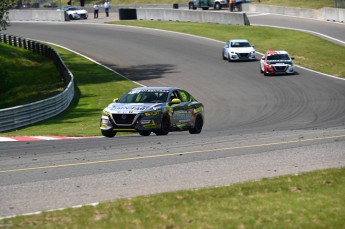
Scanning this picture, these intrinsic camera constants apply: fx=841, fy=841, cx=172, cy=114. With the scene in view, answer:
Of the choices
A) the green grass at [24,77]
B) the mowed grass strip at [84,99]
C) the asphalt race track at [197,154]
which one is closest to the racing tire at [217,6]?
the mowed grass strip at [84,99]

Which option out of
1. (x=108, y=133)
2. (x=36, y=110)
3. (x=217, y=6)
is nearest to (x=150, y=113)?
(x=108, y=133)

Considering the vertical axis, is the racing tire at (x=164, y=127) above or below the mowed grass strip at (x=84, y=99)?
above

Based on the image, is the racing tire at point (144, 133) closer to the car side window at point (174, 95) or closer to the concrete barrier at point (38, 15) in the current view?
the car side window at point (174, 95)

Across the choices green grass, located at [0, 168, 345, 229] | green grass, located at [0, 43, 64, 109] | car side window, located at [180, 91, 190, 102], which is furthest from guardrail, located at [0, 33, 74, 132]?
green grass, located at [0, 168, 345, 229]

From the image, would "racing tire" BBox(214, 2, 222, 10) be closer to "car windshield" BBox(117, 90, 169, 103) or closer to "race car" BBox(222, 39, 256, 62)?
"race car" BBox(222, 39, 256, 62)

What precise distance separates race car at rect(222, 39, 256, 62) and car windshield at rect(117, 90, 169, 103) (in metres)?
29.7

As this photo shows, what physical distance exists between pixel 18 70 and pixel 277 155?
37253 mm

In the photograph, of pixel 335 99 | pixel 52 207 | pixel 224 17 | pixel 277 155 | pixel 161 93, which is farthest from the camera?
pixel 224 17

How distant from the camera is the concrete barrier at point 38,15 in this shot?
8669 cm

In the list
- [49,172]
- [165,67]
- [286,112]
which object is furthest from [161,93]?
[165,67]

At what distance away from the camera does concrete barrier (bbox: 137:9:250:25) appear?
7121 cm

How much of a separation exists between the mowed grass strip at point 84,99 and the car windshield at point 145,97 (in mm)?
2691

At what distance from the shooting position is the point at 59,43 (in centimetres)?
6525

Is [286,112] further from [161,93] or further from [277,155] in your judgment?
[277,155]
